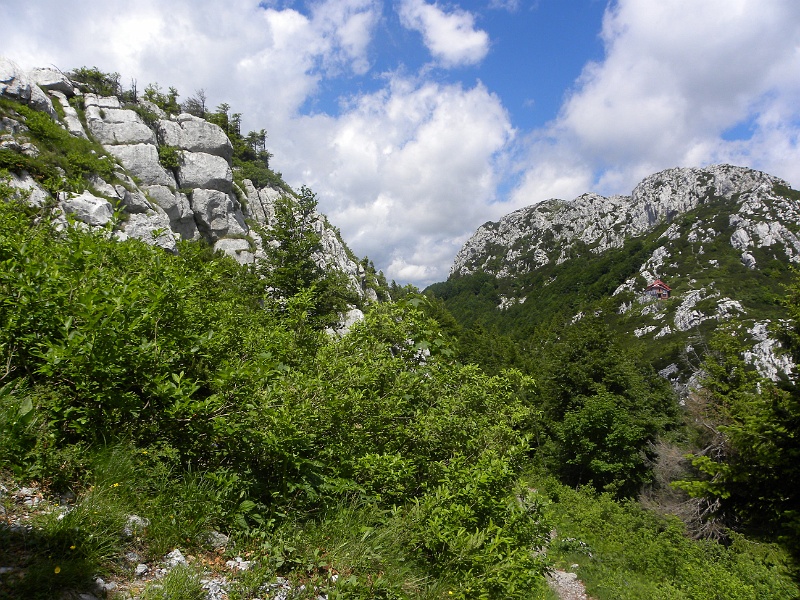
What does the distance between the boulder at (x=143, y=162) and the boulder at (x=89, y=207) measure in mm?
13916

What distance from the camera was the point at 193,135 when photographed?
46469 millimetres

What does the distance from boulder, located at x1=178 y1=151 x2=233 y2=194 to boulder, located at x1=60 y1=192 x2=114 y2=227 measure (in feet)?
56.4

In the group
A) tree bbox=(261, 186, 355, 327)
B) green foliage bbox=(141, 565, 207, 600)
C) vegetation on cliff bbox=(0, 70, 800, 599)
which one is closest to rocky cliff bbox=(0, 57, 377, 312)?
tree bbox=(261, 186, 355, 327)

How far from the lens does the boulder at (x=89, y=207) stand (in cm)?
2444

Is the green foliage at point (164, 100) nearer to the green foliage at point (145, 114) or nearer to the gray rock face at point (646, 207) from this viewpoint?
the green foliage at point (145, 114)

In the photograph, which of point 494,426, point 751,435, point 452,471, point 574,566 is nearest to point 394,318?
point 494,426

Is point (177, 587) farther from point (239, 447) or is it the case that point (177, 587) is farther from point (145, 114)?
point (145, 114)

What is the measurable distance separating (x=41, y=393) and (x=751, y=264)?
134 meters

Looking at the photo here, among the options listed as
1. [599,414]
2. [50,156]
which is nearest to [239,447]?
[599,414]

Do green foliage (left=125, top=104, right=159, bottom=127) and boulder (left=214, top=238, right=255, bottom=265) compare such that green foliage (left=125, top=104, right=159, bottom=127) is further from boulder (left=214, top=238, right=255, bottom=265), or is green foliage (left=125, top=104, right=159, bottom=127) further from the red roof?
the red roof

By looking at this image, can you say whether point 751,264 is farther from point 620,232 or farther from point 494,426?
point 494,426

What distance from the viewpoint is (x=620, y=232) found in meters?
168

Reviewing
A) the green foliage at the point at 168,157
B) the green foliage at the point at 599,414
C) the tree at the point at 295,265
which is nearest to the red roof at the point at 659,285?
the green foliage at the point at 599,414

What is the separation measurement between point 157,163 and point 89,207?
17427 mm
